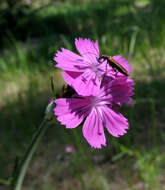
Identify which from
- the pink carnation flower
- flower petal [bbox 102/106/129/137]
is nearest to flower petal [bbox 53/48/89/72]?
the pink carnation flower

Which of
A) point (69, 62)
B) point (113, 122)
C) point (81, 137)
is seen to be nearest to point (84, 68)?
point (69, 62)

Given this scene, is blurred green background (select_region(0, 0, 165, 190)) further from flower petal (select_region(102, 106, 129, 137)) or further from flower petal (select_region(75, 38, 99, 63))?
flower petal (select_region(102, 106, 129, 137))

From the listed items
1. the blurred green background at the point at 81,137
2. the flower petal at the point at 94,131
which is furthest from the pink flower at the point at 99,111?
the blurred green background at the point at 81,137

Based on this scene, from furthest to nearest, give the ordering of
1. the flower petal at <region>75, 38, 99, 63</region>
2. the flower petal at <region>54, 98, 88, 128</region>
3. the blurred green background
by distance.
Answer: the blurred green background, the flower petal at <region>75, 38, 99, 63</region>, the flower petal at <region>54, 98, 88, 128</region>

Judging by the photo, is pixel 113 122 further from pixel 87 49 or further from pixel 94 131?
pixel 87 49

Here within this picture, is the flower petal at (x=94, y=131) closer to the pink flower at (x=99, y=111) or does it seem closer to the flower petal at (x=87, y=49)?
the pink flower at (x=99, y=111)
